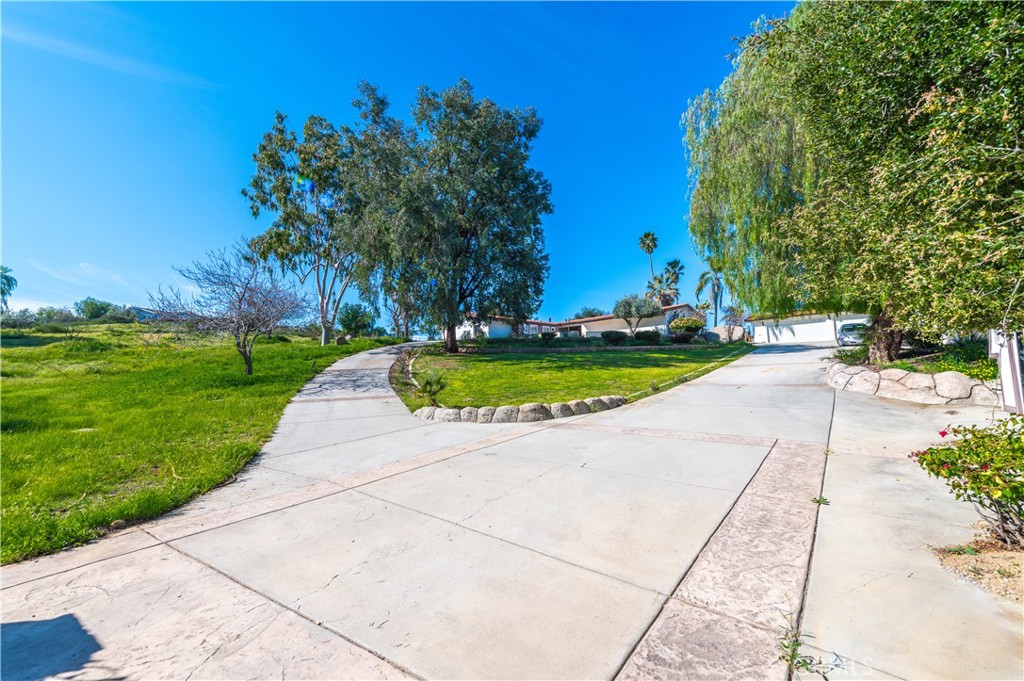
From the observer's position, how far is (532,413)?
7.32m

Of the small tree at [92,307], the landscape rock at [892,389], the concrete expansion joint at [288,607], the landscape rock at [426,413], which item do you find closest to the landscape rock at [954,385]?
the landscape rock at [892,389]

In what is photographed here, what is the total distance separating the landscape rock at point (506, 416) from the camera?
24.0ft

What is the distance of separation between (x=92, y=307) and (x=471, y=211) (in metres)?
48.9

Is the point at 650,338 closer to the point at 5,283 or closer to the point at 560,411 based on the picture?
the point at 560,411

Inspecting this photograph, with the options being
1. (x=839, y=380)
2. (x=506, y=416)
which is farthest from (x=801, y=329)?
(x=506, y=416)

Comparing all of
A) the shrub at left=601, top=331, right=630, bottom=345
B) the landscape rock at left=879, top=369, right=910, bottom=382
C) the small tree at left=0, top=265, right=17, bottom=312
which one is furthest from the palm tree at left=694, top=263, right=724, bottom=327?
the small tree at left=0, top=265, right=17, bottom=312

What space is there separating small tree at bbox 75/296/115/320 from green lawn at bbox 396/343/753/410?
44.0 metres

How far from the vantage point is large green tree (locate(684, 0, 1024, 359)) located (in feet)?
10.9

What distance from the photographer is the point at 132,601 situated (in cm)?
234

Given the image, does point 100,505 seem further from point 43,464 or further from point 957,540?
point 957,540

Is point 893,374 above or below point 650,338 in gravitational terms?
below

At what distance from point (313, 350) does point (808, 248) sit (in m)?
22.2

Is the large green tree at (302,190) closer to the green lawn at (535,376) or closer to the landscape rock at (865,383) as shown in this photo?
the green lawn at (535,376)

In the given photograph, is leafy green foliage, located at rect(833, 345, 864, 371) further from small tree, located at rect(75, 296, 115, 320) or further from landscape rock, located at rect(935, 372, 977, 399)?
small tree, located at rect(75, 296, 115, 320)
